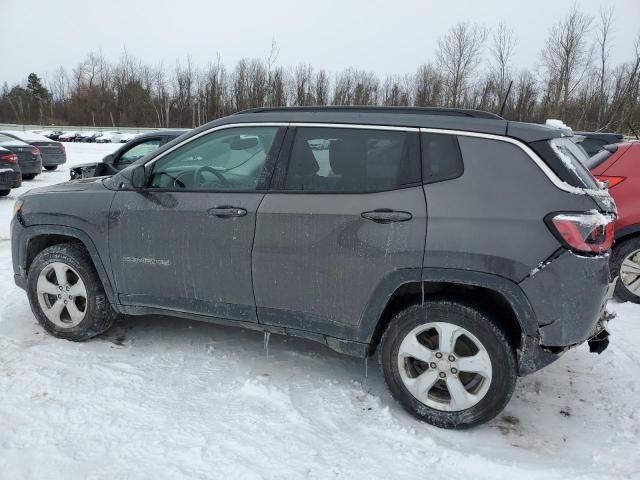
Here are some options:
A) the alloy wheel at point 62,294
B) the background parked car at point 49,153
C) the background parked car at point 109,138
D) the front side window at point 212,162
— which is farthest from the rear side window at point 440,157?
the background parked car at point 109,138

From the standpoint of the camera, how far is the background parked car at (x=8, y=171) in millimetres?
10781

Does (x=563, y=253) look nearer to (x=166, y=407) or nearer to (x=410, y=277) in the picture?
(x=410, y=277)

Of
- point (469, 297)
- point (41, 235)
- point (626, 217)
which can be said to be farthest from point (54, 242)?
point (626, 217)

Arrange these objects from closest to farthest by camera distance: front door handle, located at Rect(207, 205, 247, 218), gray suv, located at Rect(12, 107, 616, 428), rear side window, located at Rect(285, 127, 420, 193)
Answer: gray suv, located at Rect(12, 107, 616, 428) < rear side window, located at Rect(285, 127, 420, 193) < front door handle, located at Rect(207, 205, 247, 218)

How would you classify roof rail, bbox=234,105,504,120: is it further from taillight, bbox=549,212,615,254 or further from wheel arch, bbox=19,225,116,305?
wheel arch, bbox=19,225,116,305

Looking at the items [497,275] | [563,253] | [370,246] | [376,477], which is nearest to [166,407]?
[376,477]

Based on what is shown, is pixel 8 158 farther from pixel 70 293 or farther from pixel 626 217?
pixel 626 217

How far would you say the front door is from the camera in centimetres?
340

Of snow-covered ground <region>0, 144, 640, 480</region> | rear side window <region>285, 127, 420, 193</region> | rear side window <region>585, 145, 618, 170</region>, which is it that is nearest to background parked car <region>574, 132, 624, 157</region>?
rear side window <region>585, 145, 618, 170</region>

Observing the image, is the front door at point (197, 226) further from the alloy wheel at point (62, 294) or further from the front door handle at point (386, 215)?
the front door handle at point (386, 215)

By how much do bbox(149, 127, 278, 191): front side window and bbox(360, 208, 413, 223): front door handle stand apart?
3.15 ft

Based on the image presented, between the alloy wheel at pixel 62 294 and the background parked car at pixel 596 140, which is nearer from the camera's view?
the alloy wheel at pixel 62 294

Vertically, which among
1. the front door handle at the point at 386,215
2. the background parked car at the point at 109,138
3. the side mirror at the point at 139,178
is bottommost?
the background parked car at the point at 109,138

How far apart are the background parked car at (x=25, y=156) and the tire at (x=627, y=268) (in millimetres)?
14340
